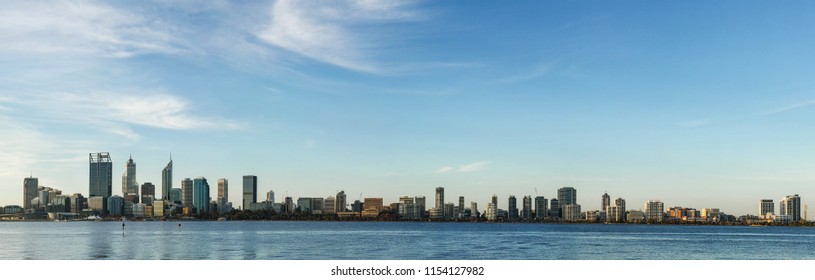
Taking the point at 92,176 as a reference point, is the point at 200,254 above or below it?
below
